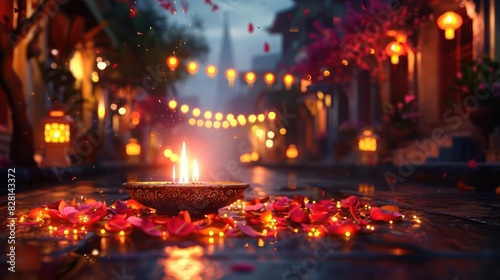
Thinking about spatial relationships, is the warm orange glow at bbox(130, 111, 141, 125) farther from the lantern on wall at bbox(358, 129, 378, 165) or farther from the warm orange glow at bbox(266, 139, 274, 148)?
the lantern on wall at bbox(358, 129, 378, 165)

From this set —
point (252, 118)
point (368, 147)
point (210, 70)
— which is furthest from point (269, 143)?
point (368, 147)

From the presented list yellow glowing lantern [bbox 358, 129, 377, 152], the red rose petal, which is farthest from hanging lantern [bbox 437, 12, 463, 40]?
the red rose petal

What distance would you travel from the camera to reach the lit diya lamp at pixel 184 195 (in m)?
5.30

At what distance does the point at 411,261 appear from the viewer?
338cm

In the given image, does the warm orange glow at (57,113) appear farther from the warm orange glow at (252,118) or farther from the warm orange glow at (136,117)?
the warm orange glow at (252,118)

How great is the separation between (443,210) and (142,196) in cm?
277

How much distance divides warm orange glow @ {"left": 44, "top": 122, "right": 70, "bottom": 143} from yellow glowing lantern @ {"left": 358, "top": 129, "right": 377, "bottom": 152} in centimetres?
870

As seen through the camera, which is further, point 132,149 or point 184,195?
point 132,149

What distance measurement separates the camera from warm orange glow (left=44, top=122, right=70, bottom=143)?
17.0 metres

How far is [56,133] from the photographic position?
55.7 feet

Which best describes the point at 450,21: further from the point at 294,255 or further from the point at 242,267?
the point at 242,267

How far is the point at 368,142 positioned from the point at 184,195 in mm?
16381

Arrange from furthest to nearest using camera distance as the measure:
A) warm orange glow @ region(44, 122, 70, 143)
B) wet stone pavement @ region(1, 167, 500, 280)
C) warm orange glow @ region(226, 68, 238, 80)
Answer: warm orange glow @ region(226, 68, 238, 80)
warm orange glow @ region(44, 122, 70, 143)
wet stone pavement @ region(1, 167, 500, 280)

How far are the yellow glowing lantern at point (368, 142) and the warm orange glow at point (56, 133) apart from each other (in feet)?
28.5
